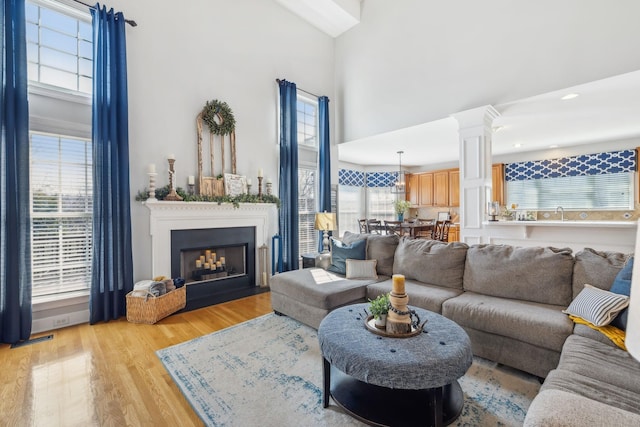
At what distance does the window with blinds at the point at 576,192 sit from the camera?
229 inches

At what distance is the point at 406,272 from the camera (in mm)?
3139

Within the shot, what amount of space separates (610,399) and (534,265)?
54.9 inches

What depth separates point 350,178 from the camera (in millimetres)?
8234

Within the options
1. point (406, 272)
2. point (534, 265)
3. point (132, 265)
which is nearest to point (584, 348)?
point (534, 265)

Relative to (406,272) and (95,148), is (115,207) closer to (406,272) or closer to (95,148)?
(95,148)

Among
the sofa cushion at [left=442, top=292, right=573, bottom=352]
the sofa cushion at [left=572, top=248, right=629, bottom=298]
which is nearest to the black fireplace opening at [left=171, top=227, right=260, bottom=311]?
the sofa cushion at [left=442, top=292, right=573, bottom=352]

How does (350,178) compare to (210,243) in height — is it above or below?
above

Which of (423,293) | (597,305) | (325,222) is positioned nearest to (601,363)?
(597,305)

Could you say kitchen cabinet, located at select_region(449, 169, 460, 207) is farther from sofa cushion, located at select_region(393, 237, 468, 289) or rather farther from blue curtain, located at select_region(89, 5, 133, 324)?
blue curtain, located at select_region(89, 5, 133, 324)

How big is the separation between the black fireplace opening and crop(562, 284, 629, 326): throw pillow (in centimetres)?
352

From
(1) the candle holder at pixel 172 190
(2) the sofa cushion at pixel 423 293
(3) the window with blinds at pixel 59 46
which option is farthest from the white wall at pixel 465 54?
(3) the window with blinds at pixel 59 46

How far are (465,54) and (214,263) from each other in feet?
15.6

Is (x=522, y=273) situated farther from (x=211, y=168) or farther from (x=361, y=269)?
(x=211, y=168)

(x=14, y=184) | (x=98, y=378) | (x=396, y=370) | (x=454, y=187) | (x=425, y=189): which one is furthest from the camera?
(x=425, y=189)
